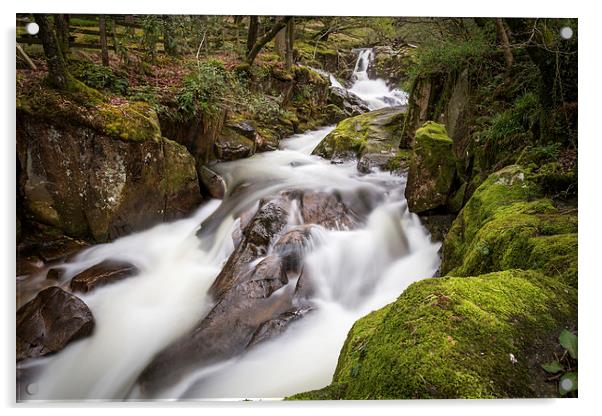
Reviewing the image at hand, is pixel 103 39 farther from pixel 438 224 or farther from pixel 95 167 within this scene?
pixel 438 224

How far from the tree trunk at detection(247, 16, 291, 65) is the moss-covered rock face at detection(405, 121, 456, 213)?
5.71 feet

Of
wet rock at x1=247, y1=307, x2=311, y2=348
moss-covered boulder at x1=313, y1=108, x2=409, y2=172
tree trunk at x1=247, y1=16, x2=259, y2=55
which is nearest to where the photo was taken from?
wet rock at x1=247, y1=307, x2=311, y2=348

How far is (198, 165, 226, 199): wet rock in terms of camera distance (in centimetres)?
420

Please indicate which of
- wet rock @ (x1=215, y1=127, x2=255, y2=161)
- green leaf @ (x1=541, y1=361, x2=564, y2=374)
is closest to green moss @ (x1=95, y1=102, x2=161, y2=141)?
wet rock @ (x1=215, y1=127, x2=255, y2=161)

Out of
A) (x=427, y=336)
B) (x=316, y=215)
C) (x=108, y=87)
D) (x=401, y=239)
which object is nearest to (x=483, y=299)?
(x=427, y=336)

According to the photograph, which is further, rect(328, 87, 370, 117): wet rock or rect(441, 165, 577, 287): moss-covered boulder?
rect(328, 87, 370, 117): wet rock

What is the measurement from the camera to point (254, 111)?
4.19 meters

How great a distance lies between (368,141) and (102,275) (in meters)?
3.29

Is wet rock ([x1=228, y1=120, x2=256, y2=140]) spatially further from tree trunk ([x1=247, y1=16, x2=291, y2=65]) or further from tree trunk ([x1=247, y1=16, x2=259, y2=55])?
tree trunk ([x1=247, y1=16, x2=259, y2=55])

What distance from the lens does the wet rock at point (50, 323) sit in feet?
8.70

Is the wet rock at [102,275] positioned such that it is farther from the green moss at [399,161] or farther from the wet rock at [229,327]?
the green moss at [399,161]

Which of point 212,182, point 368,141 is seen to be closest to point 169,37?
point 212,182

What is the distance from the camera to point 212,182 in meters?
4.32

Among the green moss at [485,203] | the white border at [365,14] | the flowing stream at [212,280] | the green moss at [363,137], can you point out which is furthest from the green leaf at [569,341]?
the green moss at [363,137]
